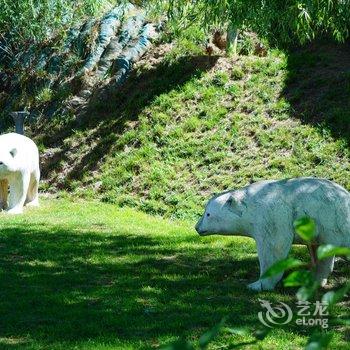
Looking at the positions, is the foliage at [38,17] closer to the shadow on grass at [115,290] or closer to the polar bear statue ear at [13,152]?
the polar bear statue ear at [13,152]

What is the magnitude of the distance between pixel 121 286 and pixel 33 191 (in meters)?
6.49

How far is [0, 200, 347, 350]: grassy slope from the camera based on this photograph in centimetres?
555

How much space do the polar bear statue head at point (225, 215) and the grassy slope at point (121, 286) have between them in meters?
0.59

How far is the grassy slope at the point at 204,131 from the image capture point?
1278 cm

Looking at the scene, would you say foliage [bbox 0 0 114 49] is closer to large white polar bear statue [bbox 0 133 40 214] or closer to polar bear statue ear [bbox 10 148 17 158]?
large white polar bear statue [bbox 0 133 40 214]

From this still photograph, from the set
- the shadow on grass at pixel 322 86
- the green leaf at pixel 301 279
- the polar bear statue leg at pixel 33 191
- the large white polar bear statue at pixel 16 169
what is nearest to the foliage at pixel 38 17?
the large white polar bear statue at pixel 16 169

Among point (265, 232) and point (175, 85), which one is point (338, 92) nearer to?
point (175, 85)

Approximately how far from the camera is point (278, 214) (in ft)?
21.7

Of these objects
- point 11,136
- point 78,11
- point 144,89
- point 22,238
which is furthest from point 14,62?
point 22,238

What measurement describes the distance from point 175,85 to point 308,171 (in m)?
4.72

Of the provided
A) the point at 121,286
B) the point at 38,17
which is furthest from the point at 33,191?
the point at 121,286

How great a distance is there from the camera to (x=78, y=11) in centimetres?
1786

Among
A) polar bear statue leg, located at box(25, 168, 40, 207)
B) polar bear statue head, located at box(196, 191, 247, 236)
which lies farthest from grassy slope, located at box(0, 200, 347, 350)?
polar bear statue leg, located at box(25, 168, 40, 207)

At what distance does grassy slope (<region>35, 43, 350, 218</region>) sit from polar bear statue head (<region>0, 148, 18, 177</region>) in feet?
6.38
